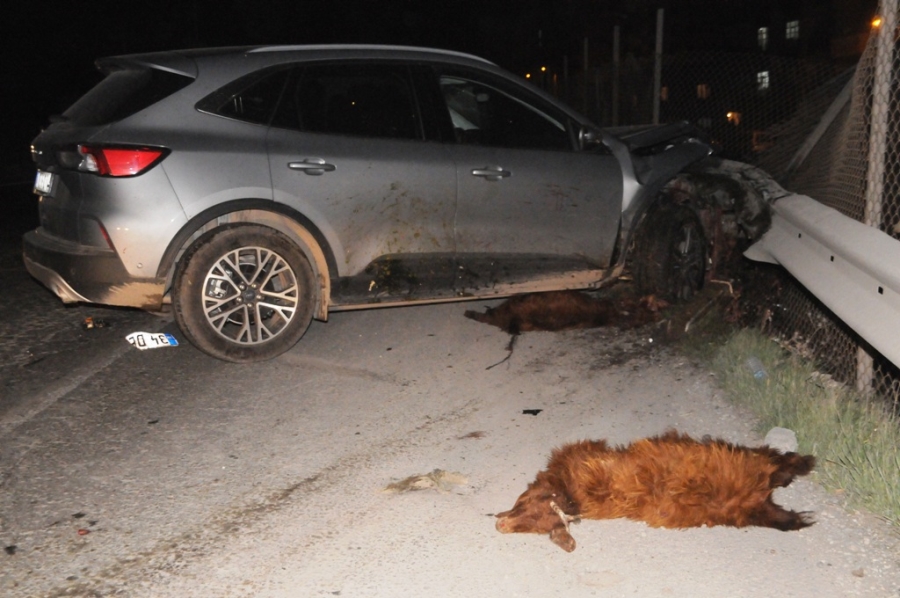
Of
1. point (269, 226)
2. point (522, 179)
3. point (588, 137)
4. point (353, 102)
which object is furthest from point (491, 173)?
point (269, 226)

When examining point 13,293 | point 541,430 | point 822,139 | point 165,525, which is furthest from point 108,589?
point 822,139

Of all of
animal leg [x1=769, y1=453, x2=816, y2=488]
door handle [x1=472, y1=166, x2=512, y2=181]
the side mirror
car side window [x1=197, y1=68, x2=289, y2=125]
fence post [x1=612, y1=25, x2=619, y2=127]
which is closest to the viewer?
animal leg [x1=769, y1=453, x2=816, y2=488]

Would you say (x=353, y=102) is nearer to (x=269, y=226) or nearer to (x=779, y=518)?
(x=269, y=226)

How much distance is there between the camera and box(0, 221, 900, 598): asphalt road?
11.3 ft

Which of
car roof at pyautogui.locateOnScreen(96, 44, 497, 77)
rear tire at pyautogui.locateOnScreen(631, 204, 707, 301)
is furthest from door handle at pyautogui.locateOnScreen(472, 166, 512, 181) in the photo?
rear tire at pyautogui.locateOnScreen(631, 204, 707, 301)

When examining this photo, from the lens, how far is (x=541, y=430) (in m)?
4.84

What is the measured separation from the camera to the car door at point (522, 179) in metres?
6.30

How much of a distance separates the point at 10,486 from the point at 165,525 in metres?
0.93

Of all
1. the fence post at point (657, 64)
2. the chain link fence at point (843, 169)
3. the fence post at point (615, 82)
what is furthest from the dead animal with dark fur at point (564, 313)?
the fence post at point (615, 82)

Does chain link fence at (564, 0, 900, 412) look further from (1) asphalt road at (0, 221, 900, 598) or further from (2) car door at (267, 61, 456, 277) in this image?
(2) car door at (267, 61, 456, 277)

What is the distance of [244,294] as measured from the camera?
5859 mm

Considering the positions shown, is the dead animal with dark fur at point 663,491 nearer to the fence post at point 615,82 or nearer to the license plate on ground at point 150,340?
the license plate on ground at point 150,340

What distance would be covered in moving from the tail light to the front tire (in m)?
0.58

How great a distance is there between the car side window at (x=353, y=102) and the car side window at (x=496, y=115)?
0.38 metres
